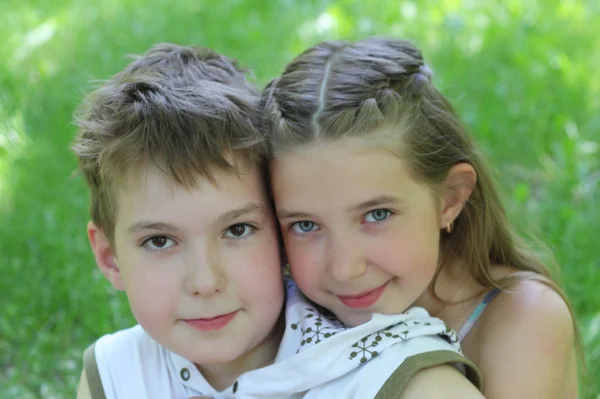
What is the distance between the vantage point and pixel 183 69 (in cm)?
240

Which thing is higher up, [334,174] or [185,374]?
[334,174]

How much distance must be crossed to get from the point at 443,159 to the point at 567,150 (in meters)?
2.00

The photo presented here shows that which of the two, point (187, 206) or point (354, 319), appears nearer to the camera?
point (187, 206)

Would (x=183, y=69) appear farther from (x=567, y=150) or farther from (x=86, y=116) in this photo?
(x=567, y=150)

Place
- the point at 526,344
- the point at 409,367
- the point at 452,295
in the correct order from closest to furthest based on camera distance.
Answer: the point at 409,367 → the point at 526,344 → the point at 452,295

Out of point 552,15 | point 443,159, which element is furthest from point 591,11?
point 443,159

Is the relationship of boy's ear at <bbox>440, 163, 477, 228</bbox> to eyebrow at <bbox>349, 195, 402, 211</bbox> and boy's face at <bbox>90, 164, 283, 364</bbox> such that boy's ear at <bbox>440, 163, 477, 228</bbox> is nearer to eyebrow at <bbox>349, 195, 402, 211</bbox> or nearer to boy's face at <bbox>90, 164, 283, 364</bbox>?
eyebrow at <bbox>349, 195, 402, 211</bbox>

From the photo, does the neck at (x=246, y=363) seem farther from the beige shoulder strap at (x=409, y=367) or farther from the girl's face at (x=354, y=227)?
the beige shoulder strap at (x=409, y=367)

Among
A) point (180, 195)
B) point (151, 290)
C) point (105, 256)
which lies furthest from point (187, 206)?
point (105, 256)

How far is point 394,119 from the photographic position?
2.29 metres

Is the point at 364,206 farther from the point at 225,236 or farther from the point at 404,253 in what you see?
the point at 225,236

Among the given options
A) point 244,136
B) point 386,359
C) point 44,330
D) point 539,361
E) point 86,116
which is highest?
point 86,116

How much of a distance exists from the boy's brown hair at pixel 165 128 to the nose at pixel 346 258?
29 cm

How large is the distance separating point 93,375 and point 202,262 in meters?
0.63
